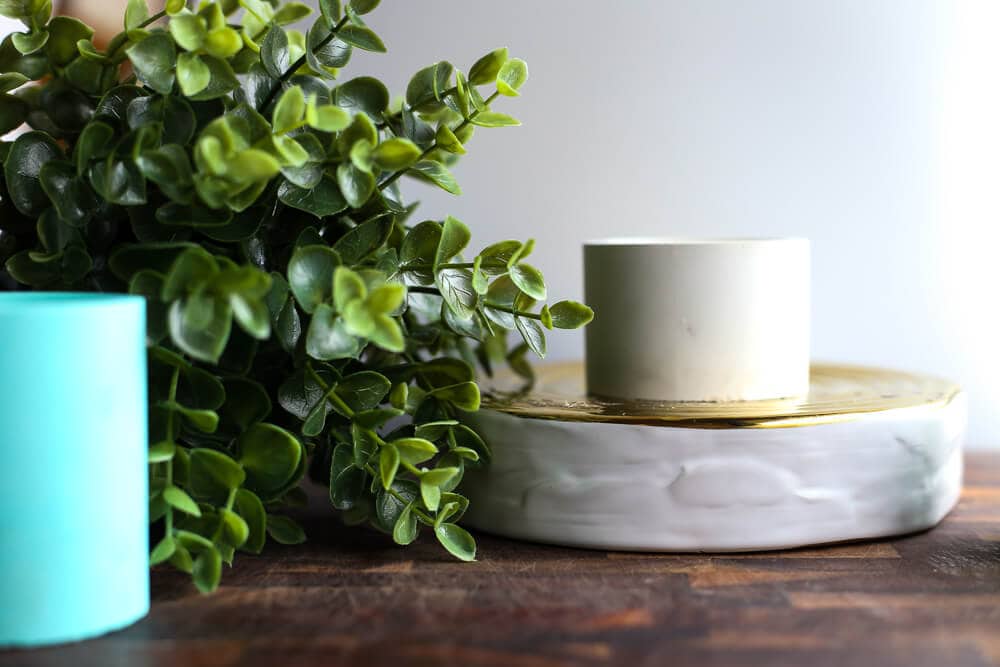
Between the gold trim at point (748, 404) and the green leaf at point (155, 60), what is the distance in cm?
28

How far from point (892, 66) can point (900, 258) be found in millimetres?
176

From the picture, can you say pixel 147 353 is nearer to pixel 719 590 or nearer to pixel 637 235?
pixel 719 590

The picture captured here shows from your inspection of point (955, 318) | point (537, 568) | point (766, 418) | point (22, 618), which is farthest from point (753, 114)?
point (22, 618)

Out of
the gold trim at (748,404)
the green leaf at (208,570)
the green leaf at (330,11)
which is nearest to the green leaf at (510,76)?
the green leaf at (330,11)

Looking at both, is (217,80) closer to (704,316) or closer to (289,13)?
(289,13)

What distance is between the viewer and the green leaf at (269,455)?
1.81ft

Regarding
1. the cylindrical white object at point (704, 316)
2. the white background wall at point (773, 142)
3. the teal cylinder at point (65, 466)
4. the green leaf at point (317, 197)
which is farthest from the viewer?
the white background wall at point (773, 142)

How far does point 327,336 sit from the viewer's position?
53cm

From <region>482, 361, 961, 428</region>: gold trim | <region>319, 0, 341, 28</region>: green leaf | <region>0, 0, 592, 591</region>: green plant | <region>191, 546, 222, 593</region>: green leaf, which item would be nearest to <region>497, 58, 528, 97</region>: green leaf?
<region>0, 0, 592, 591</region>: green plant

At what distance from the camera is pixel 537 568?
604 millimetres

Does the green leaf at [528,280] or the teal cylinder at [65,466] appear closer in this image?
the teal cylinder at [65,466]

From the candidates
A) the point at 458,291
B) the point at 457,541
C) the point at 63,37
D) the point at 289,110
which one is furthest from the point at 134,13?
the point at 457,541

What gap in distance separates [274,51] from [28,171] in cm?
16

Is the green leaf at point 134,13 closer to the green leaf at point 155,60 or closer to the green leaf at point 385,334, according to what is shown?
the green leaf at point 155,60
